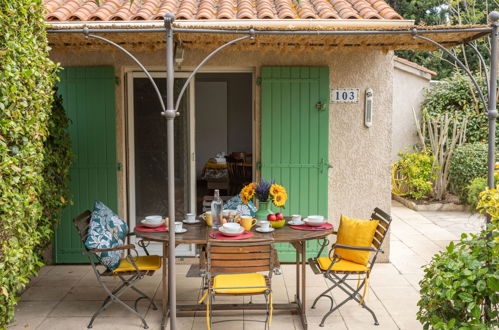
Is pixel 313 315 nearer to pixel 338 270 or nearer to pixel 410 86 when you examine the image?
pixel 338 270

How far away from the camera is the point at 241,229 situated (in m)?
4.75

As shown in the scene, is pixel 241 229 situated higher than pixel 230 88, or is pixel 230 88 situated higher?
pixel 230 88

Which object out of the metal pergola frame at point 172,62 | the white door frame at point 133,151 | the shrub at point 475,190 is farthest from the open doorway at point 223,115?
the metal pergola frame at point 172,62

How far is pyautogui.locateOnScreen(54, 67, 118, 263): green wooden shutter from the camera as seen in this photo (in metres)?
6.51

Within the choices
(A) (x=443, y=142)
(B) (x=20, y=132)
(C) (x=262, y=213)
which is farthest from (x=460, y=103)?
(B) (x=20, y=132)

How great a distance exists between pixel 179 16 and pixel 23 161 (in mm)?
2456

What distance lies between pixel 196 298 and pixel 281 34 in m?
2.73

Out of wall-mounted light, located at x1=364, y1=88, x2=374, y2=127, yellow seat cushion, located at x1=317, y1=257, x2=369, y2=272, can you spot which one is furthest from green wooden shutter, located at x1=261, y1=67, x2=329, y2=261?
yellow seat cushion, located at x1=317, y1=257, x2=369, y2=272

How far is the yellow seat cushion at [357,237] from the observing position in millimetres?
4945

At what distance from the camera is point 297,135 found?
6.61 meters

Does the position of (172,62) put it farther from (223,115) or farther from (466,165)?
(223,115)

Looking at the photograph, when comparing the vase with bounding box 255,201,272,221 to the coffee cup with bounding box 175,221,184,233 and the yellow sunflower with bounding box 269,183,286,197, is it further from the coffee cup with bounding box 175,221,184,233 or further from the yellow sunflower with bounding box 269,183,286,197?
the coffee cup with bounding box 175,221,184,233

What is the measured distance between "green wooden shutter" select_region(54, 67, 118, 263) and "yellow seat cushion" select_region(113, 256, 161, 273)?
66.0 inches

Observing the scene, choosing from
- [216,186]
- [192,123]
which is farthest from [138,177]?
[216,186]
